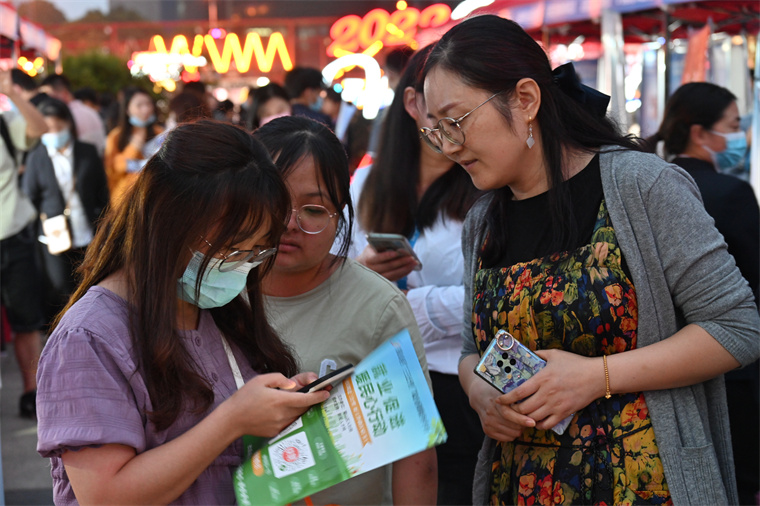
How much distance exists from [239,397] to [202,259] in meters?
0.29

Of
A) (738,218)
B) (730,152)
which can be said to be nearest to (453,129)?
(738,218)

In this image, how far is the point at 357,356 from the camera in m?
2.00

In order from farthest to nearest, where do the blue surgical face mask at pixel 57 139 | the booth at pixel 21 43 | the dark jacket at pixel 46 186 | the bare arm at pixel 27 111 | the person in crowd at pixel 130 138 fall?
1. the booth at pixel 21 43
2. the person in crowd at pixel 130 138
3. the blue surgical face mask at pixel 57 139
4. the dark jacket at pixel 46 186
5. the bare arm at pixel 27 111

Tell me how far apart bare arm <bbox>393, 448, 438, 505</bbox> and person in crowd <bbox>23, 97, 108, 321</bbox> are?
13.9 ft

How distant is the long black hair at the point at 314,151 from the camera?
81.2 inches

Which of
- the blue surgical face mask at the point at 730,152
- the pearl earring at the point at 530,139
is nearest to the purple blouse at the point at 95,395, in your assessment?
the pearl earring at the point at 530,139

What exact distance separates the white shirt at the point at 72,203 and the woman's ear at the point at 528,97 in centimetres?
489

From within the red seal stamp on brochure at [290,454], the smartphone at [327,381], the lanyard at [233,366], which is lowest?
the red seal stamp on brochure at [290,454]

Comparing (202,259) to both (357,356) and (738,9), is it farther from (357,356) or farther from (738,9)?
(738,9)

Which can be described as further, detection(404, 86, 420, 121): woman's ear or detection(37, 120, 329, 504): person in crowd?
detection(404, 86, 420, 121): woman's ear

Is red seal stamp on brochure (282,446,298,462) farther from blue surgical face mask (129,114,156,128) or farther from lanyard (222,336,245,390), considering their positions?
blue surgical face mask (129,114,156,128)

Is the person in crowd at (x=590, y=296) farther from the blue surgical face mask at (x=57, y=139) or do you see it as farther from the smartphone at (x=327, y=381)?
the blue surgical face mask at (x=57, y=139)

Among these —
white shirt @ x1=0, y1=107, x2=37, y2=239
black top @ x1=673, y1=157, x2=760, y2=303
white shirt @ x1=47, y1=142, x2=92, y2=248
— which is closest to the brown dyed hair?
black top @ x1=673, y1=157, x2=760, y2=303

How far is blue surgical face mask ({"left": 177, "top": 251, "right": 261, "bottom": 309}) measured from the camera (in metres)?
1.56
